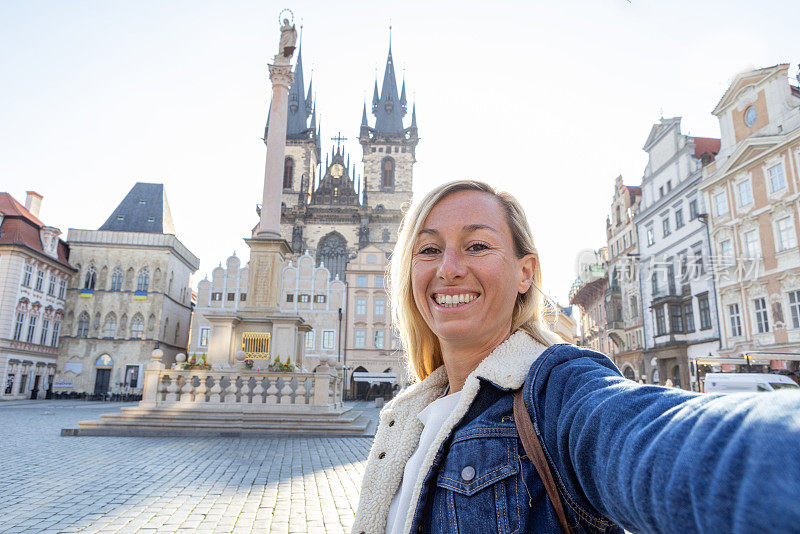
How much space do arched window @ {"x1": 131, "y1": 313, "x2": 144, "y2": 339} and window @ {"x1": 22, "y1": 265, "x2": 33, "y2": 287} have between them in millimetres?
7362

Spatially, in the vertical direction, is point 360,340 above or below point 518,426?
above

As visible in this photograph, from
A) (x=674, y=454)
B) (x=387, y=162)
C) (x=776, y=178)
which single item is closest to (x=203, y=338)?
(x=387, y=162)

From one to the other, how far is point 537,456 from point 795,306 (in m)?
25.4

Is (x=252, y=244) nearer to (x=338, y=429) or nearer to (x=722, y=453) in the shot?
(x=338, y=429)

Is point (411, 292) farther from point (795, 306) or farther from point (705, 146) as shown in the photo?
point (705, 146)

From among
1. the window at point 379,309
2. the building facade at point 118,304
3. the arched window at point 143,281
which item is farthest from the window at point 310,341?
the arched window at point 143,281

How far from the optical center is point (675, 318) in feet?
95.0

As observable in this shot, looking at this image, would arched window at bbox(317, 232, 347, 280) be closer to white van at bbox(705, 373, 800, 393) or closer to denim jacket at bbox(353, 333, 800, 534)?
white van at bbox(705, 373, 800, 393)

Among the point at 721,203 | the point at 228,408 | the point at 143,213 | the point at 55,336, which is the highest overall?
the point at 143,213

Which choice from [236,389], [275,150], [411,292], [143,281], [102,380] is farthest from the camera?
[143,281]

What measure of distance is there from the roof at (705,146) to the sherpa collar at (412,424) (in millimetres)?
32195

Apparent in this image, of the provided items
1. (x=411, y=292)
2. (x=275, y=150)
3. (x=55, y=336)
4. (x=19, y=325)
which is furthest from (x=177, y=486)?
(x=55, y=336)

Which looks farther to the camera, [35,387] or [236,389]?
[35,387]

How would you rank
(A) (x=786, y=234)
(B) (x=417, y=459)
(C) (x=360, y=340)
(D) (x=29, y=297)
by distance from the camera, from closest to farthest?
1. (B) (x=417, y=459)
2. (A) (x=786, y=234)
3. (D) (x=29, y=297)
4. (C) (x=360, y=340)
